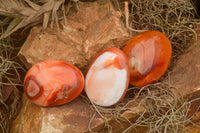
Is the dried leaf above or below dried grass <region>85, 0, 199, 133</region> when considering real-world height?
above

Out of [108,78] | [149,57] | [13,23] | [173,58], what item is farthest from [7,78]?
[173,58]

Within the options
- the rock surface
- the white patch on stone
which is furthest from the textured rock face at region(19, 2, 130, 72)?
the white patch on stone

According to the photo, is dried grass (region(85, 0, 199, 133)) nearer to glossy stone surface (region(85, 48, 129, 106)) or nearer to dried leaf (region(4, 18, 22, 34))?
glossy stone surface (region(85, 48, 129, 106))

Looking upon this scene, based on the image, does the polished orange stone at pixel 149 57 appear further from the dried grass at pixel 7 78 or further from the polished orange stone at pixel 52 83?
the dried grass at pixel 7 78

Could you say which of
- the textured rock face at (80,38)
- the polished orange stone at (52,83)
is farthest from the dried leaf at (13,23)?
the polished orange stone at (52,83)

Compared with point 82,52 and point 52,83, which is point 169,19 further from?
point 52,83

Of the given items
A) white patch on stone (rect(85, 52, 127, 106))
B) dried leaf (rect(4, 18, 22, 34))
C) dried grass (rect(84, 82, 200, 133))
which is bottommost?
dried grass (rect(84, 82, 200, 133))
